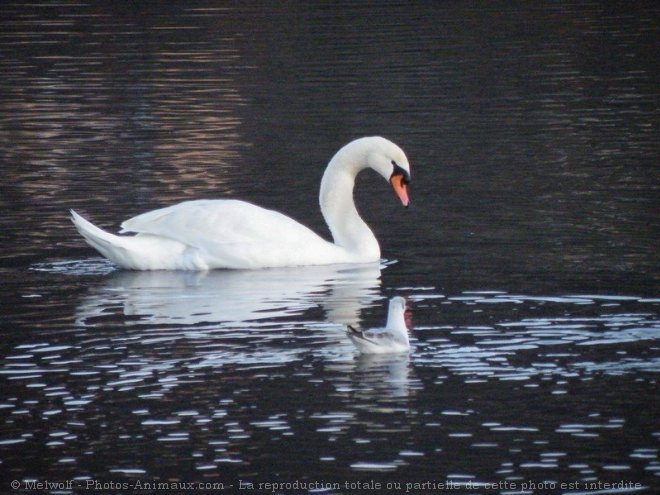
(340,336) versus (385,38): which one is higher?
(385,38)

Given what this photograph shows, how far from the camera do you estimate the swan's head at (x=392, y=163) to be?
48.7 ft

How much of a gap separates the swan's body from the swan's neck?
3.76m

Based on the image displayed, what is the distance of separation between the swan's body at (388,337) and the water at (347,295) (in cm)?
14

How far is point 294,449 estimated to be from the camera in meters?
8.88

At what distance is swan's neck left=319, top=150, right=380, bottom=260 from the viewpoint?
14484 mm

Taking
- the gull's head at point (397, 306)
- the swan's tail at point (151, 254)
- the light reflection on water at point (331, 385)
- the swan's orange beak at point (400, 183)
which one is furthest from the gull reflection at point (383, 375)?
the swan's orange beak at point (400, 183)

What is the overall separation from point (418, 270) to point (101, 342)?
3374 mm

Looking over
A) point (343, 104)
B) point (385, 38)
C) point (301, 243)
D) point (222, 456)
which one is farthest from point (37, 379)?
point (385, 38)

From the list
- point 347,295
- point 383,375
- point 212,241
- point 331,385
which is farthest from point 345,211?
point 331,385

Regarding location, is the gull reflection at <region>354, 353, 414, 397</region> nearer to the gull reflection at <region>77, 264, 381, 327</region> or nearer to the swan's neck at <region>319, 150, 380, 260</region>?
the gull reflection at <region>77, 264, 381, 327</region>

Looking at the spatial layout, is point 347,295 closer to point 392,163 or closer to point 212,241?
point 212,241

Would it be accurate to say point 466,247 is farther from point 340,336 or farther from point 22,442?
point 22,442

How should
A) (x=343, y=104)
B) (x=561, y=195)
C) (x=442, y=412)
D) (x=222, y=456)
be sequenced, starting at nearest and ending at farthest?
(x=222, y=456) → (x=442, y=412) → (x=561, y=195) → (x=343, y=104)

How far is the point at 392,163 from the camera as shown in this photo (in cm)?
1496
